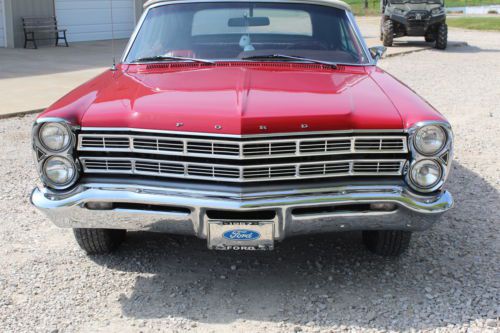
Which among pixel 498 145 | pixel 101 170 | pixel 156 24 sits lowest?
pixel 498 145

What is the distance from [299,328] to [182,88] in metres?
1.42

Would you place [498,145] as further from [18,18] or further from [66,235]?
[18,18]

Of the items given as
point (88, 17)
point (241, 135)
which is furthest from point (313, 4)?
point (88, 17)

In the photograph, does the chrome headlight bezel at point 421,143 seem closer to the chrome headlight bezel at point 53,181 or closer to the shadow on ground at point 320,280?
the shadow on ground at point 320,280

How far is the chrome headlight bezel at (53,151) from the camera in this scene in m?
3.32

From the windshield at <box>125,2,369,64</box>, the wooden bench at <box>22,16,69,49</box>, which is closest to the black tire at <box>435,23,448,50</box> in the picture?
the wooden bench at <box>22,16,69,49</box>

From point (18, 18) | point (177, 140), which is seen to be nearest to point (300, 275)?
point (177, 140)

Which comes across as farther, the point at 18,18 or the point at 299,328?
the point at 18,18

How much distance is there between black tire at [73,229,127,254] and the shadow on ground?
0.07 metres

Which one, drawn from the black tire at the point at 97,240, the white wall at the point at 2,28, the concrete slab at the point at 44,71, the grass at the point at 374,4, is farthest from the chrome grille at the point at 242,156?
the grass at the point at 374,4

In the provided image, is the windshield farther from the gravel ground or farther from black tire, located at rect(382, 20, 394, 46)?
black tire, located at rect(382, 20, 394, 46)

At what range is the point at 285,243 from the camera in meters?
4.22

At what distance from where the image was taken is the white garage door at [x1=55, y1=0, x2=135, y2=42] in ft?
56.4

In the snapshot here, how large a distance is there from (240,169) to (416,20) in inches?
578
